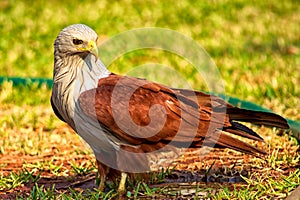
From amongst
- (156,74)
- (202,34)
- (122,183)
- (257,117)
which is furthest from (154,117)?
(202,34)

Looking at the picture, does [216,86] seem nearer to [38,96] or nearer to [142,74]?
[142,74]

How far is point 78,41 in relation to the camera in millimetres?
4445

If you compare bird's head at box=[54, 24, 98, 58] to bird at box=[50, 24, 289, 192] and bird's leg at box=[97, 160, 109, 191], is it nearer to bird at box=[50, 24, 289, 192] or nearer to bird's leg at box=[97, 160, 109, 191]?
bird at box=[50, 24, 289, 192]

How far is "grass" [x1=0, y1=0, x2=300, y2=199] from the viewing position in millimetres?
4742

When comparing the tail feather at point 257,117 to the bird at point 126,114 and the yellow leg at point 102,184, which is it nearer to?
the bird at point 126,114

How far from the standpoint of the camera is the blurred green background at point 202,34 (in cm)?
789

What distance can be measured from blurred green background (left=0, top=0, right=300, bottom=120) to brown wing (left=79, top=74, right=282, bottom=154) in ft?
7.70

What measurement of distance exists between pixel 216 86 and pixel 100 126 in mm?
3635

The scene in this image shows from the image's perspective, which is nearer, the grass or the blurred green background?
the grass

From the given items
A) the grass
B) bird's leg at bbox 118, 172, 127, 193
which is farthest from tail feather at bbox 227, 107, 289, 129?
bird's leg at bbox 118, 172, 127, 193

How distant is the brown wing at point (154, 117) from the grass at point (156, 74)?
1.06 ft

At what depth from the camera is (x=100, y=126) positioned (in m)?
4.31

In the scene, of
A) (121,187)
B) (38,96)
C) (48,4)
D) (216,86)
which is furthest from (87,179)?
(48,4)

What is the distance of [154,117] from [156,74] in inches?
148
